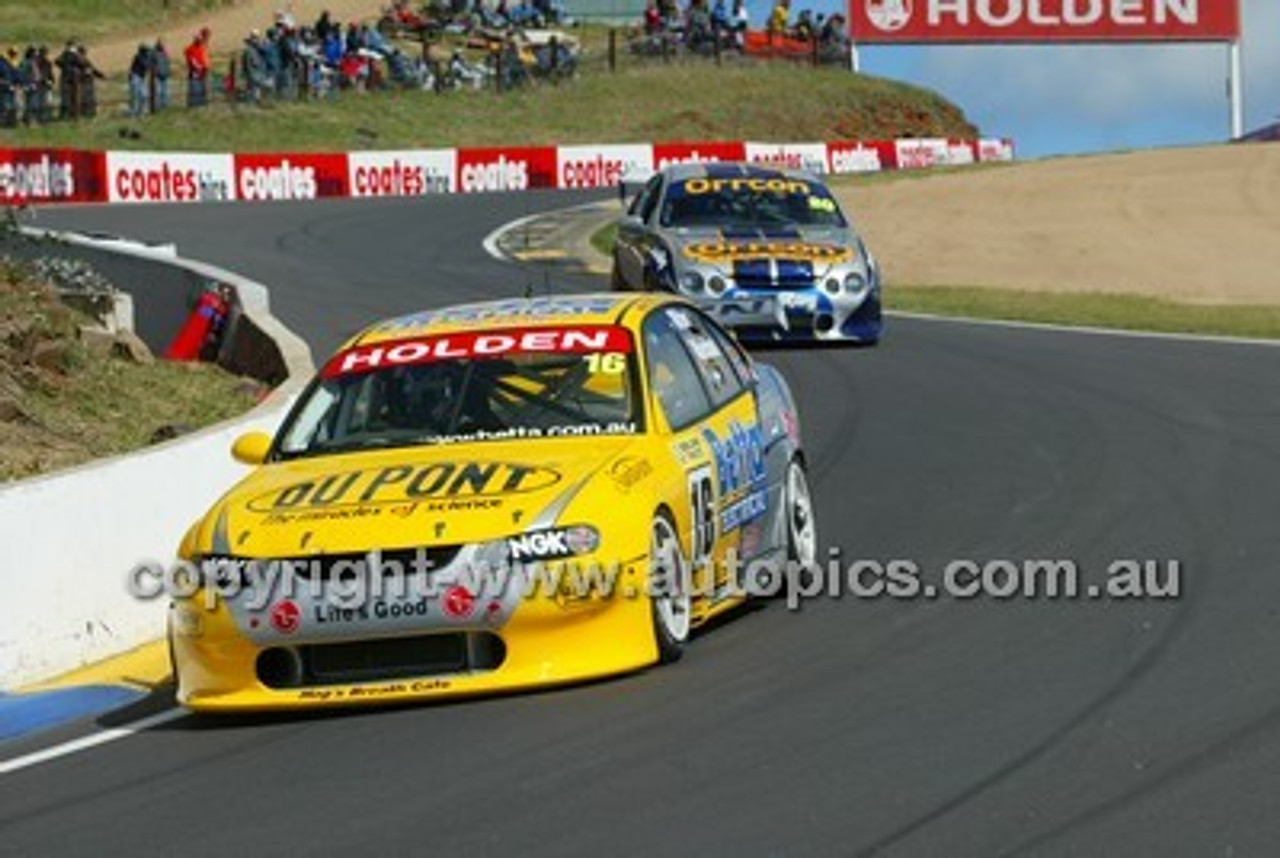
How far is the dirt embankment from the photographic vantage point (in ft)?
101

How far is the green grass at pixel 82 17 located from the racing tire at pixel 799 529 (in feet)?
189

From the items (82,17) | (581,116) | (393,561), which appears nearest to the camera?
(393,561)

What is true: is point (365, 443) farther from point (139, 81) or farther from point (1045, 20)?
point (1045, 20)

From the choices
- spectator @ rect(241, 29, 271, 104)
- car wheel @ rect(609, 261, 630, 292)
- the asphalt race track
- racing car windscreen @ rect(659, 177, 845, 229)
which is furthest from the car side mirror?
spectator @ rect(241, 29, 271, 104)

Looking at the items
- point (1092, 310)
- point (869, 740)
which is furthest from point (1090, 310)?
point (869, 740)

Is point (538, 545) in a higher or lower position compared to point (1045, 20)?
lower

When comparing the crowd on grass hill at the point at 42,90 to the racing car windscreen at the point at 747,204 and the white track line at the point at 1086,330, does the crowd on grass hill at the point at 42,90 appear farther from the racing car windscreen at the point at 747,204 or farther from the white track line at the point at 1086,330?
the racing car windscreen at the point at 747,204

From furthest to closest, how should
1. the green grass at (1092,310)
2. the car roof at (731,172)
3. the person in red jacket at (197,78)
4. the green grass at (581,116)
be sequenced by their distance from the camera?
1. the person in red jacket at (197,78)
2. the green grass at (581,116)
3. the green grass at (1092,310)
4. the car roof at (731,172)

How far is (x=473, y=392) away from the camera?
30.1 ft

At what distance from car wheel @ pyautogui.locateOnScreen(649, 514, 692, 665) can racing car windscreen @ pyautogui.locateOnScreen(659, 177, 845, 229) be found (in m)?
11.8

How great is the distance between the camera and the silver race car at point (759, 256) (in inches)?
757

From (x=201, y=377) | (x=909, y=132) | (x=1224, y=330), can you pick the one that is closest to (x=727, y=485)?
(x=201, y=377)

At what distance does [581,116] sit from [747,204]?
135 feet

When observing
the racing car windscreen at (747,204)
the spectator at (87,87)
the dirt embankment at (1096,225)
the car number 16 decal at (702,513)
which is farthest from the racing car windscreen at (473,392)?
the spectator at (87,87)
